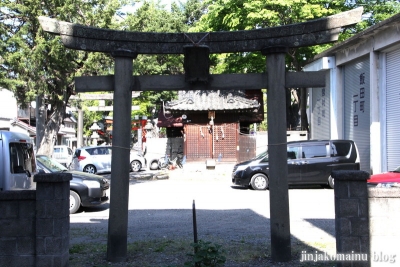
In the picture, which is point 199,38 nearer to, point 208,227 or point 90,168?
point 208,227

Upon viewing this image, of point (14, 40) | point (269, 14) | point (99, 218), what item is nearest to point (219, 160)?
point (269, 14)

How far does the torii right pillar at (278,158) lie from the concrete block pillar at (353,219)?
39.1 inches

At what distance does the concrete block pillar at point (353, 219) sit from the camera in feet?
21.2

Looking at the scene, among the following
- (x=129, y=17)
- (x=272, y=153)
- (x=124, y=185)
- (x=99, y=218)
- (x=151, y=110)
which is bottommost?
(x=99, y=218)

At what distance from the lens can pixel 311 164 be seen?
1889 cm

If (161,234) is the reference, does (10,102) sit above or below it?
above

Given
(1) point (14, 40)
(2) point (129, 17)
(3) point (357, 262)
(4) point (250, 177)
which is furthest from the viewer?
(2) point (129, 17)

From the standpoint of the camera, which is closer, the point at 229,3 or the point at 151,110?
the point at 229,3

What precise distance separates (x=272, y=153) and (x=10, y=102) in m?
40.7

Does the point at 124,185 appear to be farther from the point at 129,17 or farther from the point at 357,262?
the point at 129,17

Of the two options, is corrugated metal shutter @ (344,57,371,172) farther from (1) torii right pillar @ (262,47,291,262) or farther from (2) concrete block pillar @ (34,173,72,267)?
(2) concrete block pillar @ (34,173,72,267)

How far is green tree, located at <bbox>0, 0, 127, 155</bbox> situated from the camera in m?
22.0

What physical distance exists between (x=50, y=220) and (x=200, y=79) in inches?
119

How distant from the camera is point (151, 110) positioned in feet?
151
